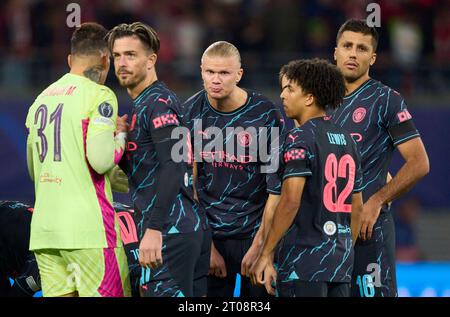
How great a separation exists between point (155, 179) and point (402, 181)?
1820 millimetres

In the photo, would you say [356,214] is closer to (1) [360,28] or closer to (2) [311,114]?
(2) [311,114]

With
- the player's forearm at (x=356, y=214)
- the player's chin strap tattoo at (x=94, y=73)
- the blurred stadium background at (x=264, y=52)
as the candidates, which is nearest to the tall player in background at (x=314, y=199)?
the player's forearm at (x=356, y=214)

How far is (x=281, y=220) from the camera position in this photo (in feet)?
19.3

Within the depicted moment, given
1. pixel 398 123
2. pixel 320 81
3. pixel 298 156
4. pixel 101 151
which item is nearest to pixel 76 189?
pixel 101 151

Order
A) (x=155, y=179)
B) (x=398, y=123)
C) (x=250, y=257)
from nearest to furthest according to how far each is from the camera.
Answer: (x=155, y=179) < (x=250, y=257) < (x=398, y=123)

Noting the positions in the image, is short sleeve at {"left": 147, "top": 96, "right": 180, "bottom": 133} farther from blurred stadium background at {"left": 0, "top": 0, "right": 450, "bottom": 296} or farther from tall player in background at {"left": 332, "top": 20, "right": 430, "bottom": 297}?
blurred stadium background at {"left": 0, "top": 0, "right": 450, "bottom": 296}

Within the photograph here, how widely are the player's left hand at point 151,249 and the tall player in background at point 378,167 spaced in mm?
1616

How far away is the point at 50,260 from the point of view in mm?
5961

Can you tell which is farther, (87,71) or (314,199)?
(87,71)

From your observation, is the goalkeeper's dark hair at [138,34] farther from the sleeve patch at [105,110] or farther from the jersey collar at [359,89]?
the jersey collar at [359,89]

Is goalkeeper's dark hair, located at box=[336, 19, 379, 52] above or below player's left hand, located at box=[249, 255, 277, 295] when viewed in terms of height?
above

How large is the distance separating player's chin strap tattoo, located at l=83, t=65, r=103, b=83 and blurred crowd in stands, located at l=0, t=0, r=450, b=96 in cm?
825

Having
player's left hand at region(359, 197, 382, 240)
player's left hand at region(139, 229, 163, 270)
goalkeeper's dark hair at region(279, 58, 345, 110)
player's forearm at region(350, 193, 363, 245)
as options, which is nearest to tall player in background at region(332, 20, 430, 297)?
player's left hand at region(359, 197, 382, 240)

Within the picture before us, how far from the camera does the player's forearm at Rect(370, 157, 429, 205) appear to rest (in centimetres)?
668
